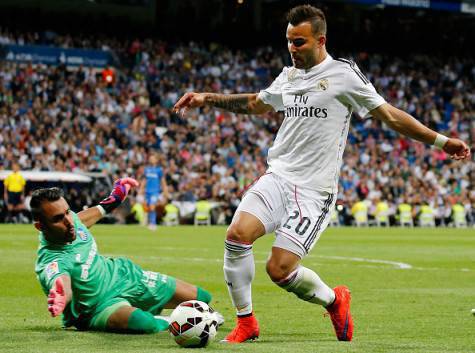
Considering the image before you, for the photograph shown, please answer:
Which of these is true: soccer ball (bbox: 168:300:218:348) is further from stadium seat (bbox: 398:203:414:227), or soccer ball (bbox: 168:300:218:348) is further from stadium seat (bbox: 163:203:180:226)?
stadium seat (bbox: 398:203:414:227)

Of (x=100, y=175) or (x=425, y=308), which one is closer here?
(x=425, y=308)

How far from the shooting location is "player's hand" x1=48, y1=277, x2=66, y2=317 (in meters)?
6.24

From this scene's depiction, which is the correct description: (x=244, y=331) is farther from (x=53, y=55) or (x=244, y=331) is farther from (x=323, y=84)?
(x=53, y=55)

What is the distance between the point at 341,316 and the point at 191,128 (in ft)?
99.8

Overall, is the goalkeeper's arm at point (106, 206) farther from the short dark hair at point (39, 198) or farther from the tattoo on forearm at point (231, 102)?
the tattoo on forearm at point (231, 102)

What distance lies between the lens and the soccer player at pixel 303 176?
733 centimetres

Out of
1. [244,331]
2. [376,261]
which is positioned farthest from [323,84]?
[376,261]

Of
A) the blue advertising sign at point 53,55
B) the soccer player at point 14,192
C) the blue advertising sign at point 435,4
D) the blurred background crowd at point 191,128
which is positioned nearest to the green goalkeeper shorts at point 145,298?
the soccer player at point 14,192

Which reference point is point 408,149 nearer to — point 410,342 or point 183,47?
point 183,47

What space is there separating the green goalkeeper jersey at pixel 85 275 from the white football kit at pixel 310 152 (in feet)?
3.61

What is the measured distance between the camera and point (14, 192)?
28.9 meters

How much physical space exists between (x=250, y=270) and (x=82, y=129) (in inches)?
1115

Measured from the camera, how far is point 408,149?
137 feet

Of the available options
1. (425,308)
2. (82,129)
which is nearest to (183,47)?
(82,129)
